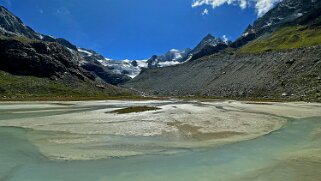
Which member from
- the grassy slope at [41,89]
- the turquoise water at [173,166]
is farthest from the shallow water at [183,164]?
the grassy slope at [41,89]

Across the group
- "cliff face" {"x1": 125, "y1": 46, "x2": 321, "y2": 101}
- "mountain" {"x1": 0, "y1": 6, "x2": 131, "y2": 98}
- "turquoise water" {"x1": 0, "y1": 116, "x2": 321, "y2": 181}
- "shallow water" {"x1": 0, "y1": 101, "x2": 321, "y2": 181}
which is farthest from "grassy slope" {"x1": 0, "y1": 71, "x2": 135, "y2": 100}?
"turquoise water" {"x1": 0, "y1": 116, "x2": 321, "y2": 181}

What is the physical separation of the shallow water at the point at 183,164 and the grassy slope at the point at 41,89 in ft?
364

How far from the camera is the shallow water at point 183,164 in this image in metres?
20.1

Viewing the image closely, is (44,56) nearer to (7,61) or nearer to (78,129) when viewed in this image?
(7,61)

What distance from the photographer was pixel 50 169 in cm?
2128

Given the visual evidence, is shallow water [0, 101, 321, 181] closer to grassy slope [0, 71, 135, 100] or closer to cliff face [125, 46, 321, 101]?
cliff face [125, 46, 321, 101]

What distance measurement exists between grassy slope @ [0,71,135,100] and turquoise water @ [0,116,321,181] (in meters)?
111

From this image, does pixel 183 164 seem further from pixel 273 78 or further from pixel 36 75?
pixel 36 75

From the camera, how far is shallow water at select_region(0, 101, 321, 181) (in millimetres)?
20062

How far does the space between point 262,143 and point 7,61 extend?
17219 cm

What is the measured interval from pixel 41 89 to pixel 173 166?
14180cm

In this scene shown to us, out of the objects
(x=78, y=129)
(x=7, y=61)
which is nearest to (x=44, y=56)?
(x=7, y=61)

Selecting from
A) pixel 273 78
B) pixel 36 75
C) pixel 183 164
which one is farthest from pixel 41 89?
pixel 183 164

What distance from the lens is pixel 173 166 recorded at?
22.7 metres
